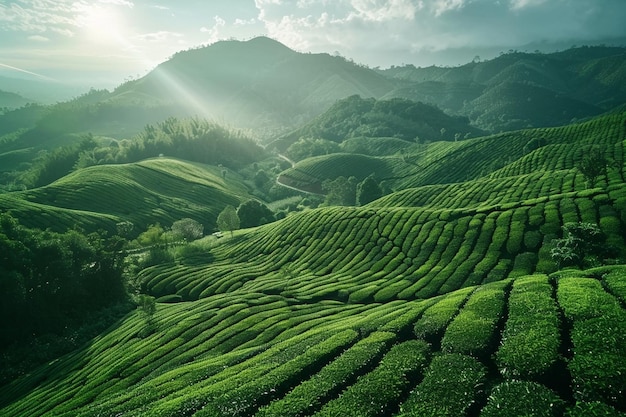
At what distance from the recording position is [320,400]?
24375mm

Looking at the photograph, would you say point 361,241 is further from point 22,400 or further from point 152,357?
point 22,400

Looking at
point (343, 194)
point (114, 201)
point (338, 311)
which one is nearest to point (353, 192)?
point (343, 194)

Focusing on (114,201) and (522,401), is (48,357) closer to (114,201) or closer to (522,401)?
(522,401)

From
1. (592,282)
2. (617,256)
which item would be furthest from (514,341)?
(617,256)

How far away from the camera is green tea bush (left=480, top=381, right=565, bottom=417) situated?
19.4m

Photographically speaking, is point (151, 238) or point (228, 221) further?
point (228, 221)

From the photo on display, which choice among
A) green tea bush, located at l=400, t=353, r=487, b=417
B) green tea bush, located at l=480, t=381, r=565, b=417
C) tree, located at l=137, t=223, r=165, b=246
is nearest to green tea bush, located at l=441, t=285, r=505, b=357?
green tea bush, located at l=400, t=353, r=487, b=417

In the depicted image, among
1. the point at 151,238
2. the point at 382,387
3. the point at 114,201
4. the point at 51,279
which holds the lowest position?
the point at 151,238

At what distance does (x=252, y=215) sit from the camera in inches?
6142

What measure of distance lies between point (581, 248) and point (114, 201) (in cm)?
15740

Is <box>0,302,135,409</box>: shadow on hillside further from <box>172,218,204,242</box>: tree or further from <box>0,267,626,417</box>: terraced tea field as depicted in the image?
<box>172,218,204,242</box>: tree

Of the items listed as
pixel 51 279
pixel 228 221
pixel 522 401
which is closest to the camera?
pixel 522 401

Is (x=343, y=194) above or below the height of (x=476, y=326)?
below

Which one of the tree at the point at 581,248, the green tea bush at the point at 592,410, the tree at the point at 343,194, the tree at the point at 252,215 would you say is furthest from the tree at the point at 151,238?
the green tea bush at the point at 592,410
